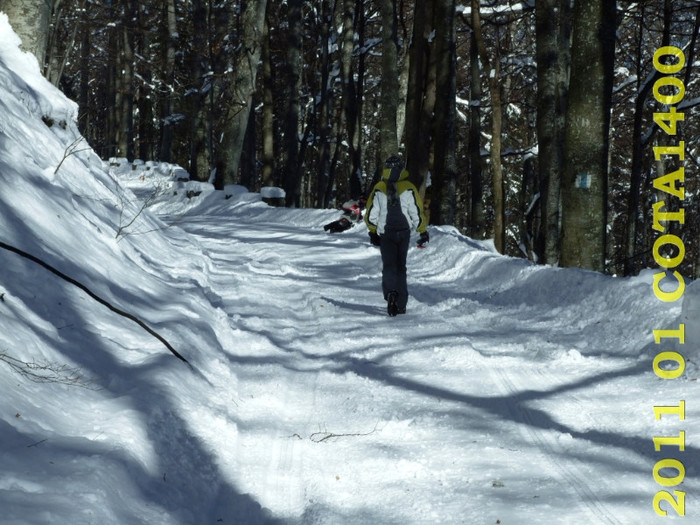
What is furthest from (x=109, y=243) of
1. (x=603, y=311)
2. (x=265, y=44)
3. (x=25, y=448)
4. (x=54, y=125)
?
(x=265, y=44)

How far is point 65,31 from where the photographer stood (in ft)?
69.0

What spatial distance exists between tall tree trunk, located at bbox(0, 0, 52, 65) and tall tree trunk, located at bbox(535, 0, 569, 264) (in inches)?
339

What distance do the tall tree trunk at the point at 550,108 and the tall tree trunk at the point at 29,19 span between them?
8602mm

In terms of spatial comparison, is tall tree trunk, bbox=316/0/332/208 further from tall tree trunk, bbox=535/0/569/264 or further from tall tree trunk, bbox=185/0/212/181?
tall tree trunk, bbox=535/0/569/264

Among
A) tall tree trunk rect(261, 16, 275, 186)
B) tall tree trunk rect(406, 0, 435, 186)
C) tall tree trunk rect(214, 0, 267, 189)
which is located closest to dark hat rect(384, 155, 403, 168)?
tall tree trunk rect(406, 0, 435, 186)

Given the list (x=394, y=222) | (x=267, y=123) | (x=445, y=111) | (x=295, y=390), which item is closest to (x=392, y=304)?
(x=394, y=222)

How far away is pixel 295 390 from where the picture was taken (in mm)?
5590

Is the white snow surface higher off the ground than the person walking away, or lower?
lower

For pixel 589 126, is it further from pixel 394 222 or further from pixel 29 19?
pixel 29 19

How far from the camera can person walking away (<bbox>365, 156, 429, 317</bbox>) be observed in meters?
8.56

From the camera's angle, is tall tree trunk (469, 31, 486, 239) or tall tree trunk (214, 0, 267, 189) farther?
tall tree trunk (214, 0, 267, 189)

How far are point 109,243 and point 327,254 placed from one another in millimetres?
6990

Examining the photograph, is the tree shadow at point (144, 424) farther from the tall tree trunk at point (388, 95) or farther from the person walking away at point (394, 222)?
the tall tree trunk at point (388, 95)

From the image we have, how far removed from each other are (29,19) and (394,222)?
5.71 meters
